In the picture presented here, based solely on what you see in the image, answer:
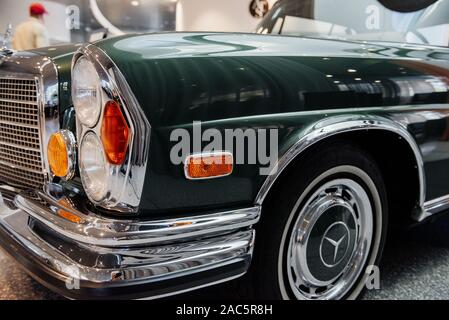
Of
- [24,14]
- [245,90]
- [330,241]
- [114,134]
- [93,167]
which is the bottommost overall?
[330,241]

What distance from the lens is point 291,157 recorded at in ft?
4.55

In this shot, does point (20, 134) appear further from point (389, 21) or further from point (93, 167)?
point (389, 21)

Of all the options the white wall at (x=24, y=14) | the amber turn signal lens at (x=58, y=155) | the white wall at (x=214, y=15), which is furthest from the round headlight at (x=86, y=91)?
the white wall at (x=214, y=15)

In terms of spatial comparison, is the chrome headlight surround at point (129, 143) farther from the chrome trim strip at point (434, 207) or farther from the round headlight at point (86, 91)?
the chrome trim strip at point (434, 207)

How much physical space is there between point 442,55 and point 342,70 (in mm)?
760

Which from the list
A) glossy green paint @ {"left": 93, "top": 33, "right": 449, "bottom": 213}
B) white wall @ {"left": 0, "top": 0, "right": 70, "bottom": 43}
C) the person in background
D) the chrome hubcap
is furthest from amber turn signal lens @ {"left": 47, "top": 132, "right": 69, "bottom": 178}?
white wall @ {"left": 0, "top": 0, "right": 70, "bottom": 43}

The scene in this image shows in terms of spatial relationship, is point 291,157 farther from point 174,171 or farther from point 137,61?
point 137,61

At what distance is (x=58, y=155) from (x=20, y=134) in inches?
15.0

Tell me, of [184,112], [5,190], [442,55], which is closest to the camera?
[184,112]

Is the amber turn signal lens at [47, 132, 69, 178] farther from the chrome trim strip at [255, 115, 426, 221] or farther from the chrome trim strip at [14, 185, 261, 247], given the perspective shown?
the chrome trim strip at [255, 115, 426, 221]

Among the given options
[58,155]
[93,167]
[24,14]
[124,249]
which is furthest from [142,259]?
[24,14]

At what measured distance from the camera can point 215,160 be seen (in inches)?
50.3

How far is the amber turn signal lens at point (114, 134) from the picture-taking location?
1185 millimetres
